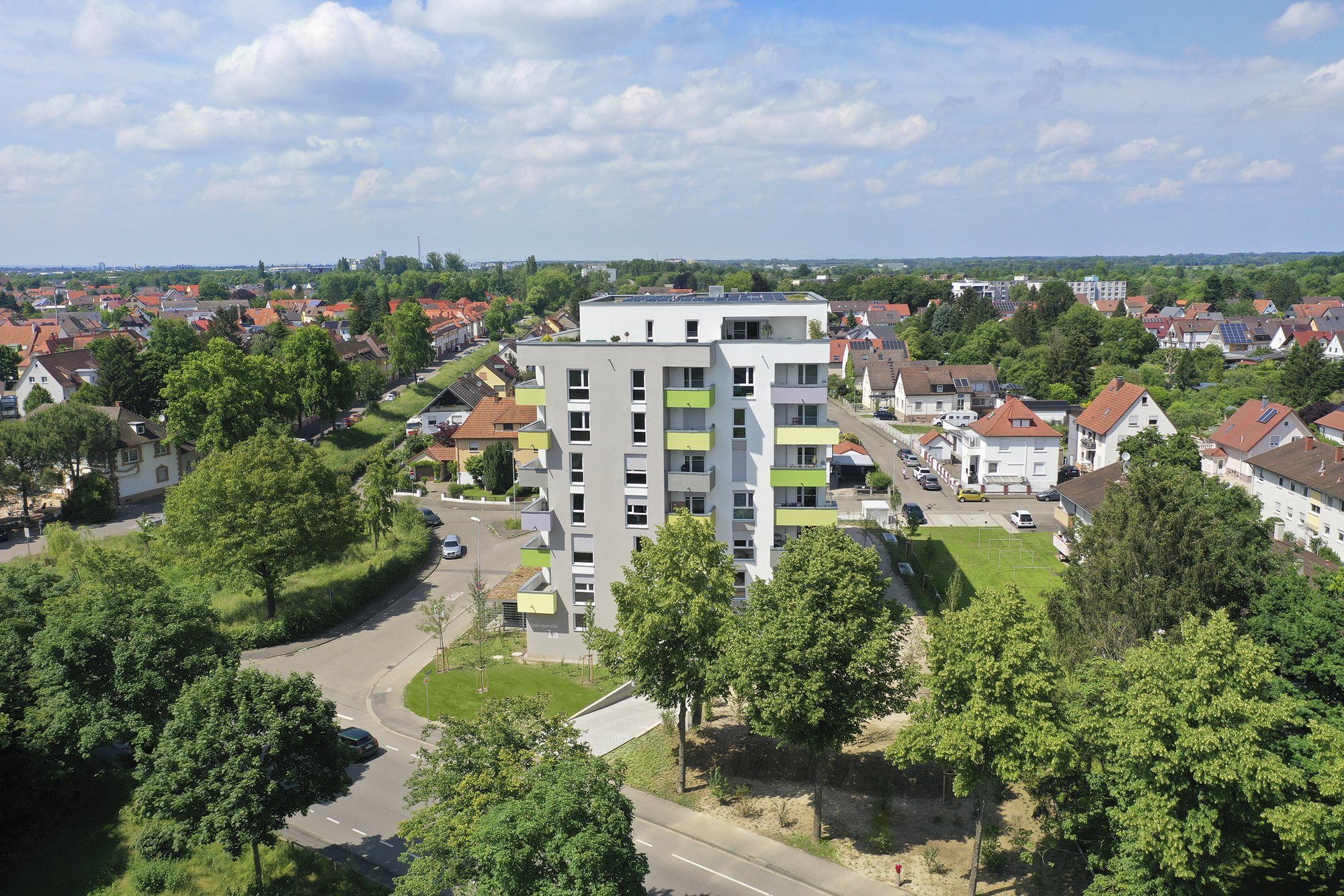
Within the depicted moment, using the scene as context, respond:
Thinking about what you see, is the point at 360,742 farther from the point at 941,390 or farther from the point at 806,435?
the point at 941,390

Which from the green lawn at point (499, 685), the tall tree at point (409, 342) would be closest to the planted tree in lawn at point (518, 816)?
the green lawn at point (499, 685)

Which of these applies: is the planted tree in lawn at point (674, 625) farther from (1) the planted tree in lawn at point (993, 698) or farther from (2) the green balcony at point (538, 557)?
(2) the green balcony at point (538, 557)

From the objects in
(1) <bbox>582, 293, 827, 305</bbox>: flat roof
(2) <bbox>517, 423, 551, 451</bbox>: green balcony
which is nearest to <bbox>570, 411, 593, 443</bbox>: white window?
(2) <bbox>517, 423, 551, 451</bbox>: green balcony

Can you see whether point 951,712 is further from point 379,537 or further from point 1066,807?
point 379,537

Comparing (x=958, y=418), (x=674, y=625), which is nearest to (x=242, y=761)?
(x=674, y=625)

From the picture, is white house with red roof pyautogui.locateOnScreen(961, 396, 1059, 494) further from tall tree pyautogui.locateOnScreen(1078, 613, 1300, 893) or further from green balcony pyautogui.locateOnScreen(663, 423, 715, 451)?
tall tree pyautogui.locateOnScreen(1078, 613, 1300, 893)
